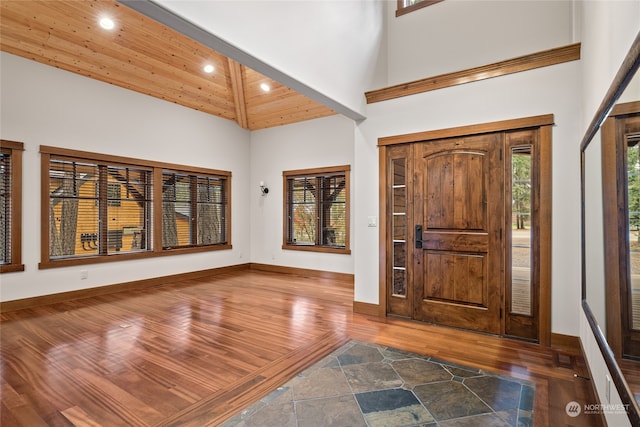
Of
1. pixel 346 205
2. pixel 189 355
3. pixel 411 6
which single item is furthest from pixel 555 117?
pixel 189 355

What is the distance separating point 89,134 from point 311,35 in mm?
4081

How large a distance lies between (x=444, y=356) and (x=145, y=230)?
542 centimetres

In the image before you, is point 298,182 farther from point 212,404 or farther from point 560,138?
point 212,404

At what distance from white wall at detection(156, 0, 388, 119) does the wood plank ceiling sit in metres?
2.39

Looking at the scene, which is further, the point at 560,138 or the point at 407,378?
the point at 560,138

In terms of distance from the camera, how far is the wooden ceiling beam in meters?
6.04

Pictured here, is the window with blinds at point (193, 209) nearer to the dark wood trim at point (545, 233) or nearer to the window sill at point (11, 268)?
the window sill at point (11, 268)

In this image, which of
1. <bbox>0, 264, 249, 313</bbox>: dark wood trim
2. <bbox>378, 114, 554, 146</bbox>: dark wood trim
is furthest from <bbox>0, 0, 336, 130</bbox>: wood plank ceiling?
<bbox>0, 264, 249, 313</bbox>: dark wood trim

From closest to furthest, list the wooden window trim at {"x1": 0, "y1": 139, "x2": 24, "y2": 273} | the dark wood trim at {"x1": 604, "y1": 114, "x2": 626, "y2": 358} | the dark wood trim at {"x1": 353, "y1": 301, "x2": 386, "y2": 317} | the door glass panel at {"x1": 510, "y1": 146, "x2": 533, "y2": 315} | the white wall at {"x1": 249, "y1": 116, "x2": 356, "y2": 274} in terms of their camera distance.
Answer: the dark wood trim at {"x1": 604, "y1": 114, "x2": 626, "y2": 358} → the door glass panel at {"x1": 510, "y1": 146, "x2": 533, "y2": 315} → the dark wood trim at {"x1": 353, "y1": 301, "x2": 386, "y2": 317} → the wooden window trim at {"x1": 0, "y1": 139, "x2": 24, "y2": 273} → the white wall at {"x1": 249, "y1": 116, "x2": 356, "y2": 274}

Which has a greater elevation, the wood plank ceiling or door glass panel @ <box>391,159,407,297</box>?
the wood plank ceiling

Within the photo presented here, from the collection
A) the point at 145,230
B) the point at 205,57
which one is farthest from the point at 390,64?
the point at 145,230

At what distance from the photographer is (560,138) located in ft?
10.4

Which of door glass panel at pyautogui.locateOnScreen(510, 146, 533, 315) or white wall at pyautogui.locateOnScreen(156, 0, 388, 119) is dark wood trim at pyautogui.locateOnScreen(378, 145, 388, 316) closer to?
white wall at pyautogui.locateOnScreen(156, 0, 388, 119)

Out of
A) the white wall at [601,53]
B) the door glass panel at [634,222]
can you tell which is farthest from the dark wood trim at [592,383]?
the door glass panel at [634,222]
